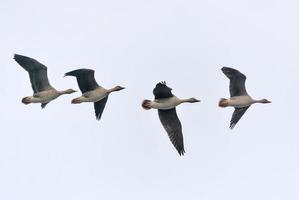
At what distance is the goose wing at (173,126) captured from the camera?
64.1 metres

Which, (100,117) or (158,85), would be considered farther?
(100,117)

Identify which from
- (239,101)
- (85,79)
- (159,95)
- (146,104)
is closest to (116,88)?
(85,79)

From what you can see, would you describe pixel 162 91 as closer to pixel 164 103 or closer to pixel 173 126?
pixel 164 103

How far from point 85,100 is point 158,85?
12.8 feet

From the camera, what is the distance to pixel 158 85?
203ft

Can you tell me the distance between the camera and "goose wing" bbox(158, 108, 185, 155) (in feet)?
210

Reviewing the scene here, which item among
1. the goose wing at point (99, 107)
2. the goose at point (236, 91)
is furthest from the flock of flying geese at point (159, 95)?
the goose wing at point (99, 107)

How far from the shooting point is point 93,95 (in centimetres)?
6400

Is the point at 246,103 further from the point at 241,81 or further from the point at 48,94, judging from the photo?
the point at 48,94

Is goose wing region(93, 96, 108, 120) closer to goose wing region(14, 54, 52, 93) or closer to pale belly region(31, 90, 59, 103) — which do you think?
pale belly region(31, 90, 59, 103)

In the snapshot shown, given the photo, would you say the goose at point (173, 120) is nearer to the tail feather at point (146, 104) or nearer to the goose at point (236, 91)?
the tail feather at point (146, 104)

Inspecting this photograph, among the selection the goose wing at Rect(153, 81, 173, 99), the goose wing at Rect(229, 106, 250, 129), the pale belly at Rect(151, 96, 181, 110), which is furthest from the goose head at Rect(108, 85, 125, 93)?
→ the goose wing at Rect(229, 106, 250, 129)

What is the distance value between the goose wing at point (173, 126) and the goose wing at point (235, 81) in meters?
2.74

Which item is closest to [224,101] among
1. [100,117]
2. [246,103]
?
[246,103]
